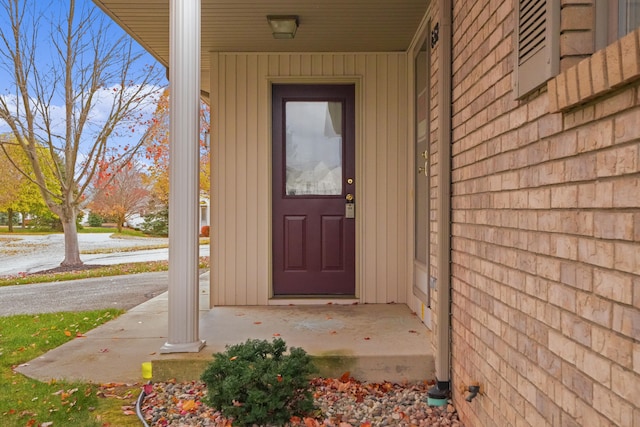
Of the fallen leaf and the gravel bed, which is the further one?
the fallen leaf

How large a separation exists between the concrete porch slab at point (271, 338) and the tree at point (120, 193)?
23.6 ft

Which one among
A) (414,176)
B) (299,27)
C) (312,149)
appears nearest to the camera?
(299,27)

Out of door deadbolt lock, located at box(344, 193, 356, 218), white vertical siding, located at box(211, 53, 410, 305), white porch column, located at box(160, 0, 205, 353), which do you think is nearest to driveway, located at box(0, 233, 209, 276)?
white vertical siding, located at box(211, 53, 410, 305)

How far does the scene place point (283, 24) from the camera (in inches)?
161

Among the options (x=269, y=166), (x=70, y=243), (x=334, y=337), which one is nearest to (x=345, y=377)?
(x=334, y=337)

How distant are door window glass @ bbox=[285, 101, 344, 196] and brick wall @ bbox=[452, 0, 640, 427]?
7.92 ft

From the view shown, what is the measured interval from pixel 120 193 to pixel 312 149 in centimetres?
866

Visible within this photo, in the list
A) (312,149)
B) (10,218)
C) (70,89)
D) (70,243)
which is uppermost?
(70,89)

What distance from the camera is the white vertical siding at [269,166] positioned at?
16.1 ft

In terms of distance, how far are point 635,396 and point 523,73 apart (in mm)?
1091

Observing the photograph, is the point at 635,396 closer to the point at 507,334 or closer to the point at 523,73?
the point at 507,334

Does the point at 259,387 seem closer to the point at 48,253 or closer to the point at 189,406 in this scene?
the point at 189,406

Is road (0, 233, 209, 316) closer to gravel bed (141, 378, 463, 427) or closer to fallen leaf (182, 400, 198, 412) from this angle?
gravel bed (141, 378, 463, 427)

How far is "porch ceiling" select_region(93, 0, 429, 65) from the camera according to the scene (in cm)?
386
